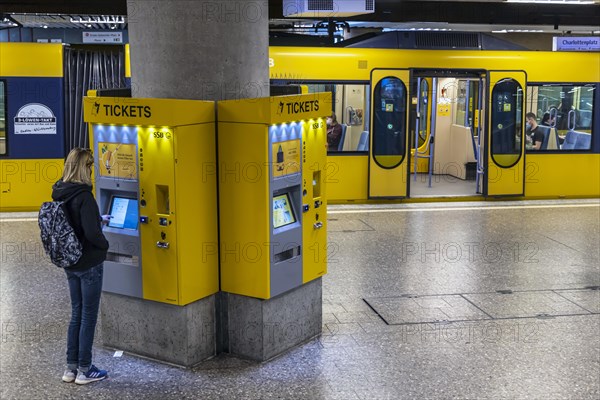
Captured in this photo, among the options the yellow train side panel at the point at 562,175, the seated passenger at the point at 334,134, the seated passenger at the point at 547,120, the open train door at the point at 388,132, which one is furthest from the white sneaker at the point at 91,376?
the seated passenger at the point at 547,120

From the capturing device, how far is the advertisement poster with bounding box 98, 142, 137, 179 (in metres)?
5.74

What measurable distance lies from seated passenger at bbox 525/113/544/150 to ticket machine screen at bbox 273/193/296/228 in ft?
26.6

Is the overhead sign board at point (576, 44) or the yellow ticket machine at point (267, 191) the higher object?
the overhead sign board at point (576, 44)

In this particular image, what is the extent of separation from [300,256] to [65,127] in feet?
21.9

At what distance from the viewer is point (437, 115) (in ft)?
53.6

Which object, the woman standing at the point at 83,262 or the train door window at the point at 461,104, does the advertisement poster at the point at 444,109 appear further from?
the woman standing at the point at 83,262

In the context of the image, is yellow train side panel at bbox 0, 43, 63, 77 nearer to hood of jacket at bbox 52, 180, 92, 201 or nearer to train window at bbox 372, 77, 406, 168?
train window at bbox 372, 77, 406, 168

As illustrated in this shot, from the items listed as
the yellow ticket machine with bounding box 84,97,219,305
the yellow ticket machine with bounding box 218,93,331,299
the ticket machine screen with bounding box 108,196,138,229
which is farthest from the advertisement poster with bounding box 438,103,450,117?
the ticket machine screen with bounding box 108,196,138,229

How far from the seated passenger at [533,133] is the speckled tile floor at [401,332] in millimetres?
2882

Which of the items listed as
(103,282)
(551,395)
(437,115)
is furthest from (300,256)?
(437,115)

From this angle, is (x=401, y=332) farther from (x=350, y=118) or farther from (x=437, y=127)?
(x=437, y=127)

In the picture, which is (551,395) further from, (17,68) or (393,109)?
(17,68)

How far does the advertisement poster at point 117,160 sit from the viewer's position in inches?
226

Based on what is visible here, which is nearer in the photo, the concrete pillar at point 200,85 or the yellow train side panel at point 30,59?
the concrete pillar at point 200,85
